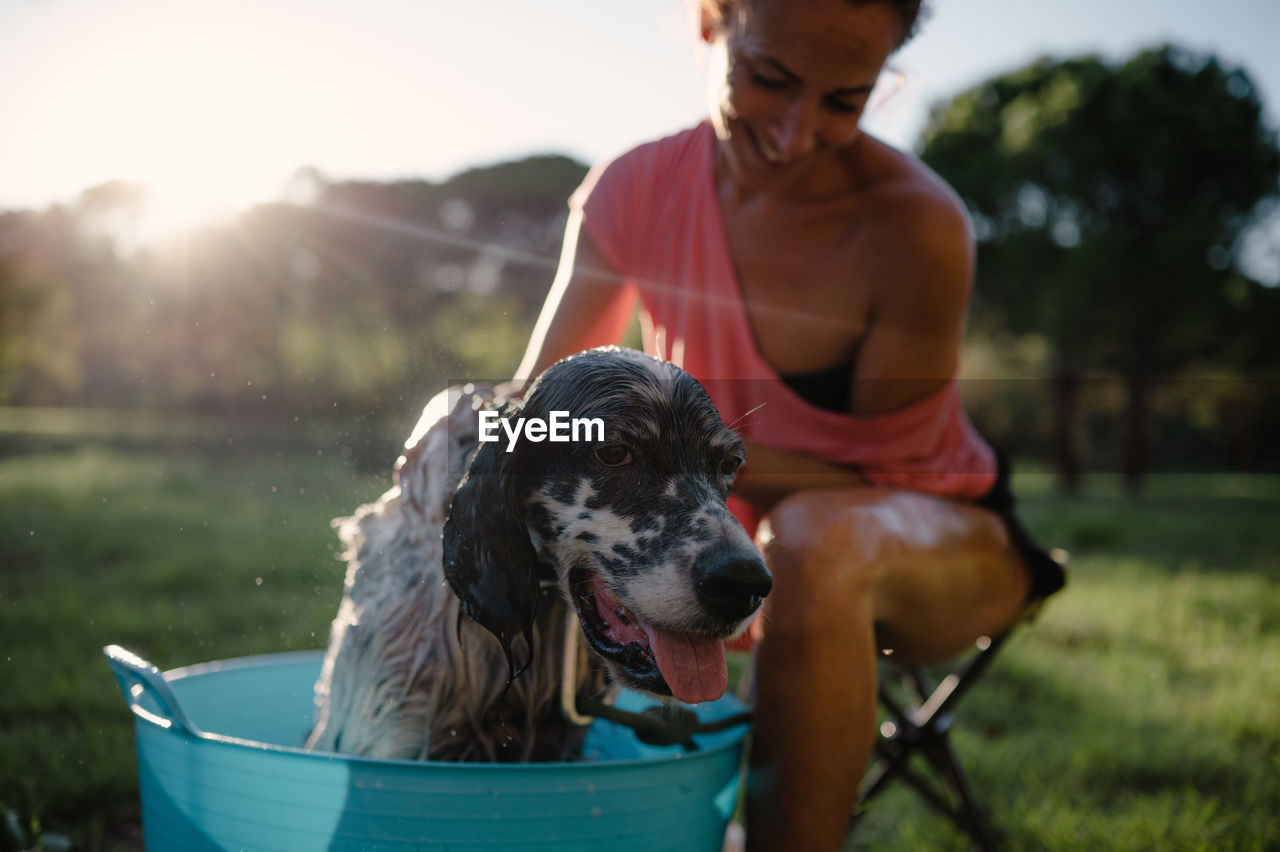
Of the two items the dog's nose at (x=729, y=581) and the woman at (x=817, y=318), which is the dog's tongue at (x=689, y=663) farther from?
the woman at (x=817, y=318)

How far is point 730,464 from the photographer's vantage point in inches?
67.3

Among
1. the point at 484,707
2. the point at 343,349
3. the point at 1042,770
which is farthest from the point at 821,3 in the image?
the point at 1042,770

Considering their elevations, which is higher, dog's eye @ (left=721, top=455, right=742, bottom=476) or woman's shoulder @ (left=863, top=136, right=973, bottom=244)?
woman's shoulder @ (left=863, top=136, right=973, bottom=244)

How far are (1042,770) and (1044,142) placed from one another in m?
16.1

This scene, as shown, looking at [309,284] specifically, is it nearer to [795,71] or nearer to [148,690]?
[148,690]

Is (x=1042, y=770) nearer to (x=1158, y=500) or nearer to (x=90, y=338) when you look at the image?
(x=90, y=338)

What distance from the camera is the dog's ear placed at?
1606mm

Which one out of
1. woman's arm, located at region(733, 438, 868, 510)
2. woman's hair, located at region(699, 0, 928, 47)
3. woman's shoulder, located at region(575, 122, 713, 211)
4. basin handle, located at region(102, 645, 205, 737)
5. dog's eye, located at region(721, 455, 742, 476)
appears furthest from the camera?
woman's shoulder, located at region(575, 122, 713, 211)

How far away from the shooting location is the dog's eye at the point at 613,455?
5.19 ft

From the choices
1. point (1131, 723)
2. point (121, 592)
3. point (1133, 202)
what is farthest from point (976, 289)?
point (121, 592)

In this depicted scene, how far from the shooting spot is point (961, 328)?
2.46 meters

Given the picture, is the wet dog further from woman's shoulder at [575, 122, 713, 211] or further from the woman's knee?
woman's shoulder at [575, 122, 713, 211]

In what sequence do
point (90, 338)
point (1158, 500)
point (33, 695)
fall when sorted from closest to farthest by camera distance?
1. point (33, 695)
2. point (90, 338)
3. point (1158, 500)

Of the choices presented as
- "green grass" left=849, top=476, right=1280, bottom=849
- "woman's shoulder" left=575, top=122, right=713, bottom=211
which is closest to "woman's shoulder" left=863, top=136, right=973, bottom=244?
"woman's shoulder" left=575, top=122, right=713, bottom=211
